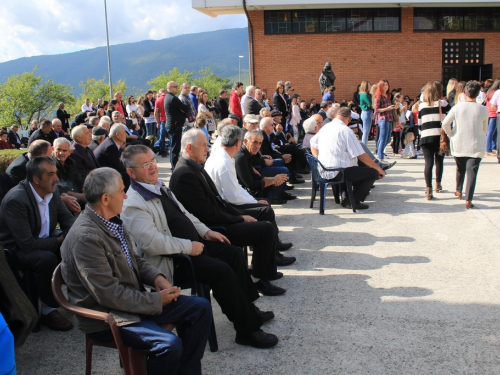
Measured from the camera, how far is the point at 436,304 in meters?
4.30

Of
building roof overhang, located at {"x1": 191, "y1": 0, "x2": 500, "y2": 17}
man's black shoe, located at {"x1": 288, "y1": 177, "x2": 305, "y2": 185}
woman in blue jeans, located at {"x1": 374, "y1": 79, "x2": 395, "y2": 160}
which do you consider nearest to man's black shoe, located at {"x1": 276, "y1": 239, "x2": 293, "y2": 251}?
man's black shoe, located at {"x1": 288, "y1": 177, "x2": 305, "y2": 185}

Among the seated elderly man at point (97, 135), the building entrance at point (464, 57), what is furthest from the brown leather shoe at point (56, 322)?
the building entrance at point (464, 57)

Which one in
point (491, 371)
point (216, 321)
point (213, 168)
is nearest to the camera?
point (491, 371)

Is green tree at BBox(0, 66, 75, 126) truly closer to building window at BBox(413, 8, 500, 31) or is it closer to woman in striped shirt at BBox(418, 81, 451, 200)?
building window at BBox(413, 8, 500, 31)

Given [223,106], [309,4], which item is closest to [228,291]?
[223,106]

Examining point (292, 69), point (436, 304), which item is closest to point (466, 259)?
point (436, 304)

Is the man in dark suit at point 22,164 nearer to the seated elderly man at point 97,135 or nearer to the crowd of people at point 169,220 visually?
the crowd of people at point 169,220

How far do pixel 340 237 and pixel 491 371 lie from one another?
305cm

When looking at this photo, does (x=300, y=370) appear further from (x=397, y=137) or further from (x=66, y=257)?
(x=397, y=137)

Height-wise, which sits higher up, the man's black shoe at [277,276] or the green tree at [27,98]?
the green tree at [27,98]

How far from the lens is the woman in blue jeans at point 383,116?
1179 cm

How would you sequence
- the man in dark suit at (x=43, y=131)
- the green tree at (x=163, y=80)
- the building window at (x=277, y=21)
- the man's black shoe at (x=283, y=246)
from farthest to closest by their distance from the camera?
the green tree at (x=163, y=80) → the building window at (x=277, y=21) → the man in dark suit at (x=43, y=131) → the man's black shoe at (x=283, y=246)

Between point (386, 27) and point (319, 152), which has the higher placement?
point (386, 27)

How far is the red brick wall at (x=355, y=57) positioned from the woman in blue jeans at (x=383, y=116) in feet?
24.5
